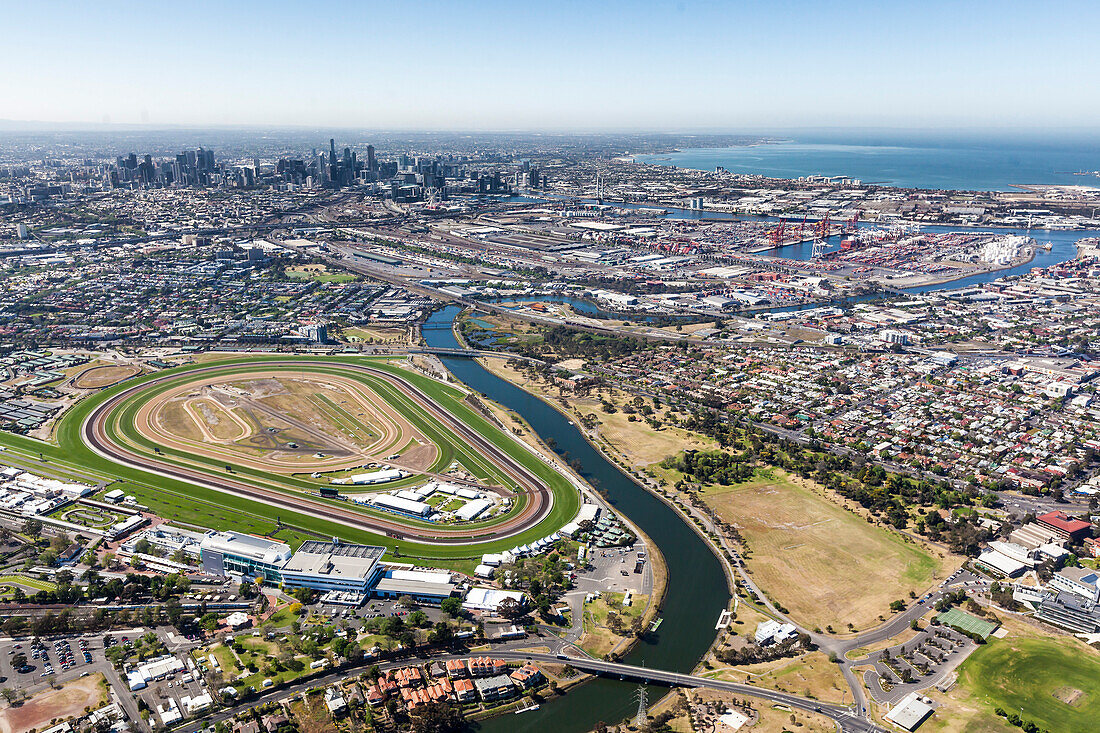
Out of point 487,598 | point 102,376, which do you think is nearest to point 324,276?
point 102,376

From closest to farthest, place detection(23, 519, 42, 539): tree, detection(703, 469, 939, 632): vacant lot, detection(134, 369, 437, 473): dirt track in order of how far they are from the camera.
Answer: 1. detection(703, 469, 939, 632): vacant lot
2. detection(23, 519, 42, 539): tree
3. detection(134, 369, 437, 473): dirt track

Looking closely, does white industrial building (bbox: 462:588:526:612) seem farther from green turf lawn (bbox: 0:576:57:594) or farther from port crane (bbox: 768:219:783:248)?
port crane (bbox: 768:219:783:248)

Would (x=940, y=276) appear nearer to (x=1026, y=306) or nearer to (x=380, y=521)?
(x=1026, y=306)

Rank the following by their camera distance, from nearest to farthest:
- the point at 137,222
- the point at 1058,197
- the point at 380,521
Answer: the point at 380,521 < the point at 137,222 < the point at 1058,197

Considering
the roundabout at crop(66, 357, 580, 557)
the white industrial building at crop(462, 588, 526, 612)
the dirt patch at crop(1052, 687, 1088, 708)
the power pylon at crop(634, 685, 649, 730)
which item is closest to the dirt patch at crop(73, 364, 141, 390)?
the roundabout at crop(66, 357, 580, 557)

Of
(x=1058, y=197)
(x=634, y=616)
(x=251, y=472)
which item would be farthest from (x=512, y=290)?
(x=1058, y=197)

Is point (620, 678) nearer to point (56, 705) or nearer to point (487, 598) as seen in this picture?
point (487, 598)
